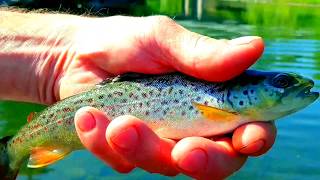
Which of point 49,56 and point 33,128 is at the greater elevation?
point 49,56

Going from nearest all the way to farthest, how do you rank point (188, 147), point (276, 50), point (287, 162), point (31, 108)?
point (188, 147)
point (287, 162)
point (31, 108)
point (276, 50)

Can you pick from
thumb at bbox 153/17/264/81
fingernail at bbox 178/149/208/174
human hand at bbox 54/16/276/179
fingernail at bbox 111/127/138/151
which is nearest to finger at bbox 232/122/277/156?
human hand at bbox 54/16/276/179

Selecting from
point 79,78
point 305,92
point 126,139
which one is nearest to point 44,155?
point 79,78

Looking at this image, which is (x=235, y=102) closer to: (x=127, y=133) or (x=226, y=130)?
(x=226, y=130)

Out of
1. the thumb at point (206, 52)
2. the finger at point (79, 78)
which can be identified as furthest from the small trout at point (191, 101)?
the finger at point (79, 78)

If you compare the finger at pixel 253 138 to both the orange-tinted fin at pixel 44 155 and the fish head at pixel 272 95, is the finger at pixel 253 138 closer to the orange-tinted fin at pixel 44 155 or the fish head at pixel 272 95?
the fish head at pixel 272 95

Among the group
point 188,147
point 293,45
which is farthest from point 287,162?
point 293,45

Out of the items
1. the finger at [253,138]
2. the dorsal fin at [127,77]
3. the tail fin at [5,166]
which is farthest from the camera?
the tail fin at [5,166]
